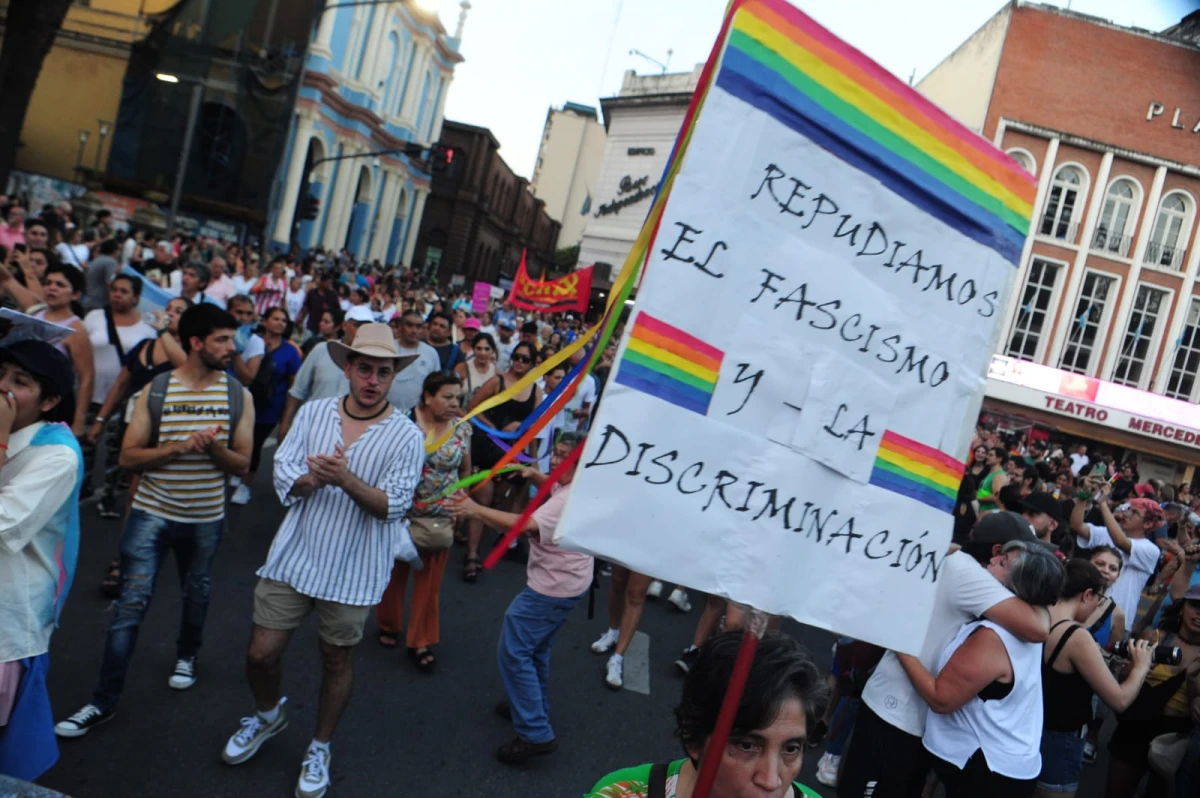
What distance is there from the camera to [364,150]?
39.1 meters

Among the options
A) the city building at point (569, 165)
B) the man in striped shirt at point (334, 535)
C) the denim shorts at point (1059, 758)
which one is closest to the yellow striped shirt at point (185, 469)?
the man in striped shirt at point (334, 535)

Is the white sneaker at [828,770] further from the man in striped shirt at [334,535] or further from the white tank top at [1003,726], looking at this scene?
the man in striped shirt at [334,535]

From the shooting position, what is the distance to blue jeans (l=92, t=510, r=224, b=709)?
3691 millimetres

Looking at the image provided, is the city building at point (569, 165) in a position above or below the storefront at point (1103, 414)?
above

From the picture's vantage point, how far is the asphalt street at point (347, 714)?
11.7 ft

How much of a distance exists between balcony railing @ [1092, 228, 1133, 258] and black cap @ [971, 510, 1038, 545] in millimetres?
32648

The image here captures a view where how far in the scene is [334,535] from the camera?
3.46 metres

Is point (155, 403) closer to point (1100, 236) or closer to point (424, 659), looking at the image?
point (424, 659)

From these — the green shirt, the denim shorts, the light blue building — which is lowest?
the denim shorts

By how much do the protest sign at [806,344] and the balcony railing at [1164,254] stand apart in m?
35.4

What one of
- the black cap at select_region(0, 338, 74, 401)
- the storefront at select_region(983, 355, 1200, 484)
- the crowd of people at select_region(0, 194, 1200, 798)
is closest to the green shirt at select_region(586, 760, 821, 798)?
the crowd of people at select_region(0, 194, 1200, 798)

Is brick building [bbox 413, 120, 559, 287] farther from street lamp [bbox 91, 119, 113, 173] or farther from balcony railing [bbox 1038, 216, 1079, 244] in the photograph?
balcony railing [bbox 1038, 216, 1079, 244]

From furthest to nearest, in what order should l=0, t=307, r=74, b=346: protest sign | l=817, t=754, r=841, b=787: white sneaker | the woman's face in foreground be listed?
l=817, t=754, r=841, b=787: white sneaker → l=0, t=307, r=74, b=346: protest sign → the woman's face in foreground

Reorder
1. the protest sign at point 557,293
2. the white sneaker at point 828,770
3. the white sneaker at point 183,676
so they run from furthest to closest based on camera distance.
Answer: the protest sign at point 557,293
the white sneaker at point 828,770
the white sneaker at point 183,676
